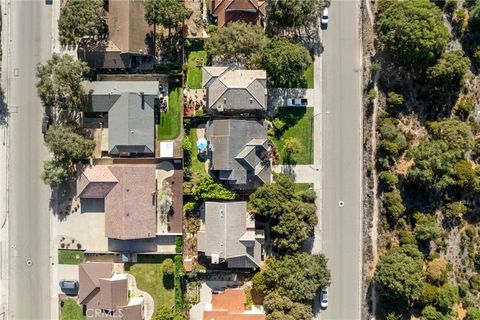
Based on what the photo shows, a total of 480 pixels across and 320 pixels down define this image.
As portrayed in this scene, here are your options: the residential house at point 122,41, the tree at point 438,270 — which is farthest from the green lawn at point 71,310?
the tree at point 438,270

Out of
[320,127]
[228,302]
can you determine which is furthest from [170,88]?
[228,302]

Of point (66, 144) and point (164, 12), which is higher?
point (164, 12)

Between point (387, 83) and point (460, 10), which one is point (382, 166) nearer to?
point (387, 83)

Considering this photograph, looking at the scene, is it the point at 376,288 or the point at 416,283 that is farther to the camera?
the point at 376,288

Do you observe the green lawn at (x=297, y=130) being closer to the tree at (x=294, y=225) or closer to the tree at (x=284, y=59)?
the tree at (x=284, y=59)

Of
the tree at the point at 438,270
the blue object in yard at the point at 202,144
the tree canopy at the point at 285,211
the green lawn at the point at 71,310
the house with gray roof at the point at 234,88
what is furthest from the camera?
the green lawn at the point at 71,310

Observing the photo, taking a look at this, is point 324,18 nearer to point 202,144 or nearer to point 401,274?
point 202,144

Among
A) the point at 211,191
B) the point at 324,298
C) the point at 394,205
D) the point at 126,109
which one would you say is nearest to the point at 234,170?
the point at 211,191
